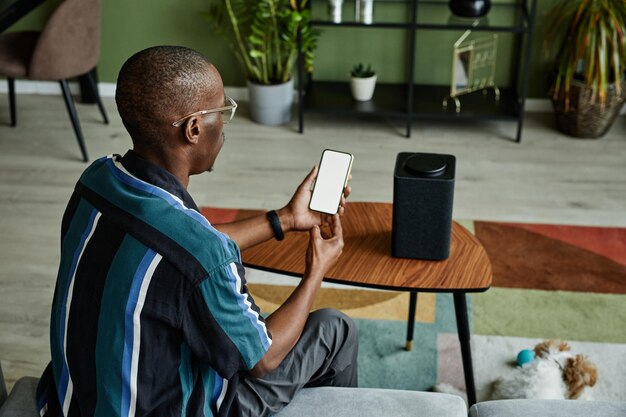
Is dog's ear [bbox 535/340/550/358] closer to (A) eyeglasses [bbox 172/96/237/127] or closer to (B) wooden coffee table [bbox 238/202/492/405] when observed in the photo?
(B) wooden coffee table [bbox 238/202/492/405]

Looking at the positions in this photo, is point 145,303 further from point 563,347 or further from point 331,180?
point 563,347

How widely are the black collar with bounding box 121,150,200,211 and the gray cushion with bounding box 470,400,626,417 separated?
731 mm

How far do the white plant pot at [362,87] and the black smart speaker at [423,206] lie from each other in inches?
78.1

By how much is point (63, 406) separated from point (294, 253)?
2.37 ft

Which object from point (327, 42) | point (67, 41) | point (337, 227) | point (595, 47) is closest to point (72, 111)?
point (67, 41)

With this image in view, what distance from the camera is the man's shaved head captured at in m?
1.35

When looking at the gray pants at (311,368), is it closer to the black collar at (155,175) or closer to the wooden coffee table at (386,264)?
the wooden coffee table at (386,264)

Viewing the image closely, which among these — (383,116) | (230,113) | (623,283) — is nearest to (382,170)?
(383,116)

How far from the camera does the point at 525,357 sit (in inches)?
Result: 91.1

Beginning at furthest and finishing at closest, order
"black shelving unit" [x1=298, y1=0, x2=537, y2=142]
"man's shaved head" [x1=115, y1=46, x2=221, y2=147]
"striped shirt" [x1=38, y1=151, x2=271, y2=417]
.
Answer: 1. "black shelving unit" [x1=298, y1=0, x2=537, y2=142]
2. "man's shaved head" [x1=115, y1=46, x2=221, y2=147]
3. "striped shirt" [x1=38, y1=151, x2=271, y2=417]

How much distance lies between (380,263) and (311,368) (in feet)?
1.12

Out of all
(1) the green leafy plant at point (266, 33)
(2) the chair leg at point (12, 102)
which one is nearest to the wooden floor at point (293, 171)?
(2) the chair leg at point (12, 102)

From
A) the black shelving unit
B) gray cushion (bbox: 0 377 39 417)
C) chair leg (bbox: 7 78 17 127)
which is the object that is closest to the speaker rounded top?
gray cushion (bbox: 0 377 39 417)

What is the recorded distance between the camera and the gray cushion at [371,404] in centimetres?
162
